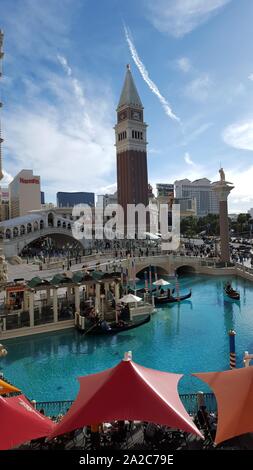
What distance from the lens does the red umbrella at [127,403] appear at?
7.32 metres

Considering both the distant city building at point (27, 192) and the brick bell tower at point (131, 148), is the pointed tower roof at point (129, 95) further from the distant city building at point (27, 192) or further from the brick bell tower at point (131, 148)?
the distant city building at point (27, 192)

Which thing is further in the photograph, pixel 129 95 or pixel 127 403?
pixel 129 95

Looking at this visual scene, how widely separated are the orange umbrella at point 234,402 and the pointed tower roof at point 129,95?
8647 cm

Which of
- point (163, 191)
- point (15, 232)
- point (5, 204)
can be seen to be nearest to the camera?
point (15, 232)

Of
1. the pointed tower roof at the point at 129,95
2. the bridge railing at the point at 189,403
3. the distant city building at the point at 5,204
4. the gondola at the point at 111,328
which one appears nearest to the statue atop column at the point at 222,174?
the gondola at the point at 111,328

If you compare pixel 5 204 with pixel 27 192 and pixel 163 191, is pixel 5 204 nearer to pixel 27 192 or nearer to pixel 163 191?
pixel 27 192

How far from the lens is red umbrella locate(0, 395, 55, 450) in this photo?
7.23 m

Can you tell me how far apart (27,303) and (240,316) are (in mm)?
15977

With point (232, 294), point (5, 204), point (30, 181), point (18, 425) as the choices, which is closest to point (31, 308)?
point (18, 425)

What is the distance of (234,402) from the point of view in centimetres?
770

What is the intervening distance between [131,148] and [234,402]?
8232cm

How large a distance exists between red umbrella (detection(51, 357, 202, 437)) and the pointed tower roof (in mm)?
86638

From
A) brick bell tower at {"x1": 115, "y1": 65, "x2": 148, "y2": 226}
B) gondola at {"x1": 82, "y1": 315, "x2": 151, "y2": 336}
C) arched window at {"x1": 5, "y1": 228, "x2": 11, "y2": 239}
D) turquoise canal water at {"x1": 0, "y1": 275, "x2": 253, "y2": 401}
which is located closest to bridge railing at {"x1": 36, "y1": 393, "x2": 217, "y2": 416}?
turquoise canal water at {"x1": 0, "y1": 275, "x2": 253, "y2": 401}
